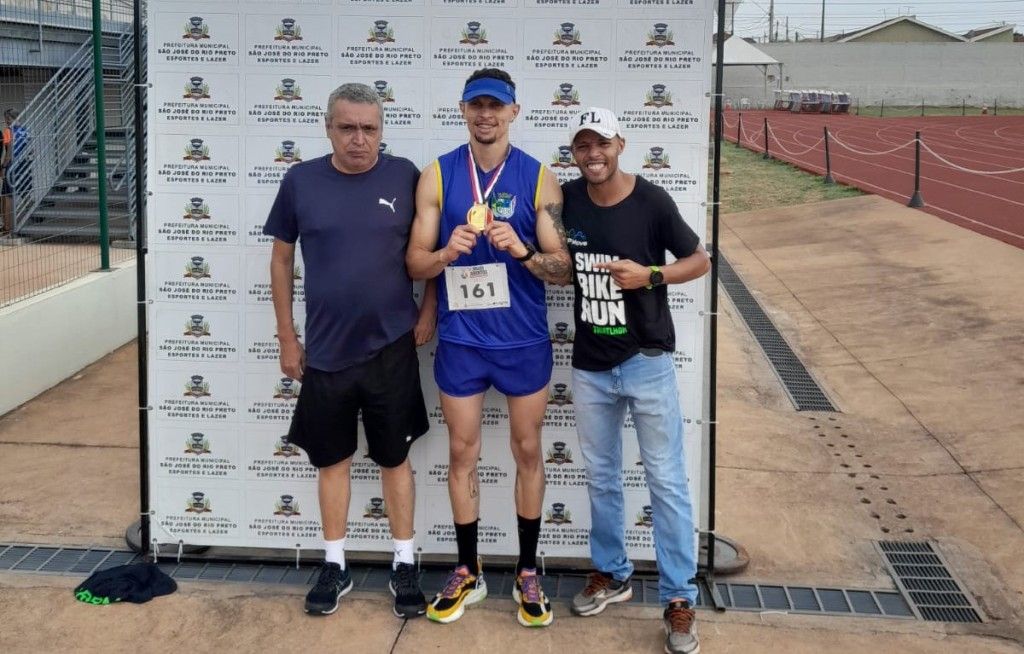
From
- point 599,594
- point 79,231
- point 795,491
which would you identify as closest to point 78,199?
point 79,231

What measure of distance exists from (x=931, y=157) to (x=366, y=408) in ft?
89.0

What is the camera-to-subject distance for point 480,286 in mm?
4031

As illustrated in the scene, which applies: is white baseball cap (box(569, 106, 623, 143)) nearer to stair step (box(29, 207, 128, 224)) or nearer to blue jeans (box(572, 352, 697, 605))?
blue jeans (box(572, 352, 697, 605))

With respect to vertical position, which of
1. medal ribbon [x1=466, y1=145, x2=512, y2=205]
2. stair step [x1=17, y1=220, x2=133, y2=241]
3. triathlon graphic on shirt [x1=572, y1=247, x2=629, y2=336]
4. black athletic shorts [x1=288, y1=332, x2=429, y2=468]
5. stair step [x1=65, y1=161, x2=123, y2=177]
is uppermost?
stair step [x1=65, y1=161, x2=123, y2=177]

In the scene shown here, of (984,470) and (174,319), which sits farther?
(984,470)

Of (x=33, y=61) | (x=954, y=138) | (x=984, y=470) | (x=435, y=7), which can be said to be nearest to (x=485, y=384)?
(x=435, y=7)

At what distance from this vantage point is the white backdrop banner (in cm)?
436

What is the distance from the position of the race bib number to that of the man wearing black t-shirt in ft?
0.96

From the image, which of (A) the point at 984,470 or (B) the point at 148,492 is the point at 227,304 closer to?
(B) the point at 148,492

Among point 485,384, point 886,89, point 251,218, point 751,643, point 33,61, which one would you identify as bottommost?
point 751,643

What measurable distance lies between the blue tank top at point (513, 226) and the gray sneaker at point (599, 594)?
3.55 ft

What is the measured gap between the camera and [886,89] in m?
63.1

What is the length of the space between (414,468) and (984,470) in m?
3.53

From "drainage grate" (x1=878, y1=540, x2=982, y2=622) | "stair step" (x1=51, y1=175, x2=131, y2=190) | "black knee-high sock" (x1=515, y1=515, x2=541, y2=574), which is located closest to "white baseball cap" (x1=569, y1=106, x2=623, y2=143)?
"black knee-high sock" (x1=515, y1=515, x2=541, y2=574)
